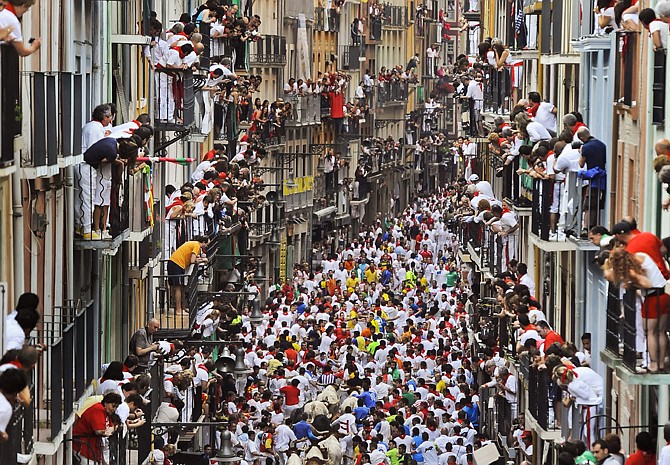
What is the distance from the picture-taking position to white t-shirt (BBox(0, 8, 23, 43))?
60.6ft

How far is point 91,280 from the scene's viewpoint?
96.4ft

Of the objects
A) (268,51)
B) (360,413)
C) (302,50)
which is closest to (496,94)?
(360,413)

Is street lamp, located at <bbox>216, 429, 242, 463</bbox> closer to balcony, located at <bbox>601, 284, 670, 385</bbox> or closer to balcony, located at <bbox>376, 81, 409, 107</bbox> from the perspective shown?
balcony, located at <bbox>601, 284, 670, 385</bbox>

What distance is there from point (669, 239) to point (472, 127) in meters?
32.4

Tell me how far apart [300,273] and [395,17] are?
4728 centimetres

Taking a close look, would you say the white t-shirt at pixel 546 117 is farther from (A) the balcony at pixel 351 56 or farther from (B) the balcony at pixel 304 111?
(A) the balcony at pixel 351 56

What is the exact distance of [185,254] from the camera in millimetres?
36719

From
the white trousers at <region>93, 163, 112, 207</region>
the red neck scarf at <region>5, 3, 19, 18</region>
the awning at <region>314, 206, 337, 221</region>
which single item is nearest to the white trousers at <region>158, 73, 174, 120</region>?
the white trousers at <region>93, 163, 112, 207</region>

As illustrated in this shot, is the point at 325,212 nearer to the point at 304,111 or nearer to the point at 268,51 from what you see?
the point at 304,111

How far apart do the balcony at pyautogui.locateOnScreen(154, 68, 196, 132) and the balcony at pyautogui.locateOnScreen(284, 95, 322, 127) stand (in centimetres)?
3938

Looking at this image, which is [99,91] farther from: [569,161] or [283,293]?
[283,293]

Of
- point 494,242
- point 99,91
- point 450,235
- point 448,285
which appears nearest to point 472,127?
point 494,242

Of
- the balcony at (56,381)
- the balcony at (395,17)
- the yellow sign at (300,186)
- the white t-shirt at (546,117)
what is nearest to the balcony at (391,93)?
the balcony at (395,17)

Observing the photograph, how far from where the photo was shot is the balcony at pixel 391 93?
356 ft
